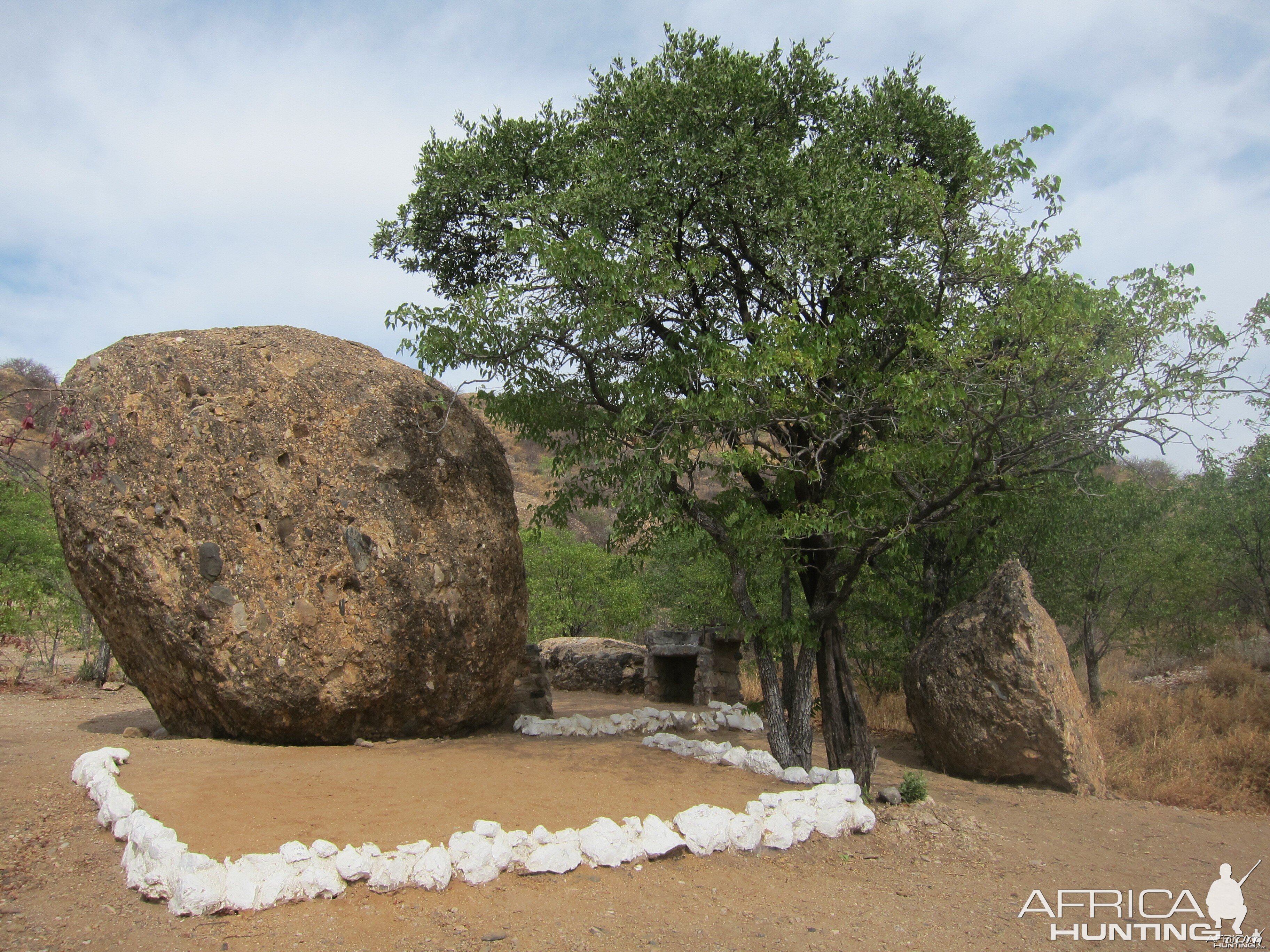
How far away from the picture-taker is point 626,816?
6.29m

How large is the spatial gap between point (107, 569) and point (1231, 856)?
35.5 ft

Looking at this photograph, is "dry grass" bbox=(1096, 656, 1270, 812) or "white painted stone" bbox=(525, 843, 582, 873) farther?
"dry grass" bbox=(1096, 656, 1270, 812)

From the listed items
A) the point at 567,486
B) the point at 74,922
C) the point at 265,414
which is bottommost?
the point at 74,922

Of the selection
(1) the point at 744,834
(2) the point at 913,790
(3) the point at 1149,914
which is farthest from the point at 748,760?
(3) the point at 1149,914

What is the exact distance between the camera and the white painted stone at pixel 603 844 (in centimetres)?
563

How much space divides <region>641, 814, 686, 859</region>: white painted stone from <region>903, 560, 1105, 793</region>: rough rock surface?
5.40 m

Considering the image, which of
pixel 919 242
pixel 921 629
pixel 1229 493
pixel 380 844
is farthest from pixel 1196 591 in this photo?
pixel 380 844

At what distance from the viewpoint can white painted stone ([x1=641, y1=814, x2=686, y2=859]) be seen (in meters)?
5.79

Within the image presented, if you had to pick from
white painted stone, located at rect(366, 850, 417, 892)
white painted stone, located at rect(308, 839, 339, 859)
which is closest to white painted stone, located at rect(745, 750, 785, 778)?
white painted stone, located at rect(366, 850, 417, 892)

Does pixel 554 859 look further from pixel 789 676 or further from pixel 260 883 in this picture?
pixel 789 676

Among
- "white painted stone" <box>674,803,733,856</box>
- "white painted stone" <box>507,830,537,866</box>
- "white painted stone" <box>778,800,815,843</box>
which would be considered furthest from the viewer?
"white painted stone" <box>778,800,815,843</box>

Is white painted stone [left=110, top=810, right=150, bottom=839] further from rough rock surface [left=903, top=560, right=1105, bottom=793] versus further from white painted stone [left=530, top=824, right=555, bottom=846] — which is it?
rough rock surface [left=903, top=560, right=1105, bottom=793]

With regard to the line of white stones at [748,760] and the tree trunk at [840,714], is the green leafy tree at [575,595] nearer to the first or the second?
the line of white stones at [748,760]

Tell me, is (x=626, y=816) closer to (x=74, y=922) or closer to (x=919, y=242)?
(x=74, y=922)
